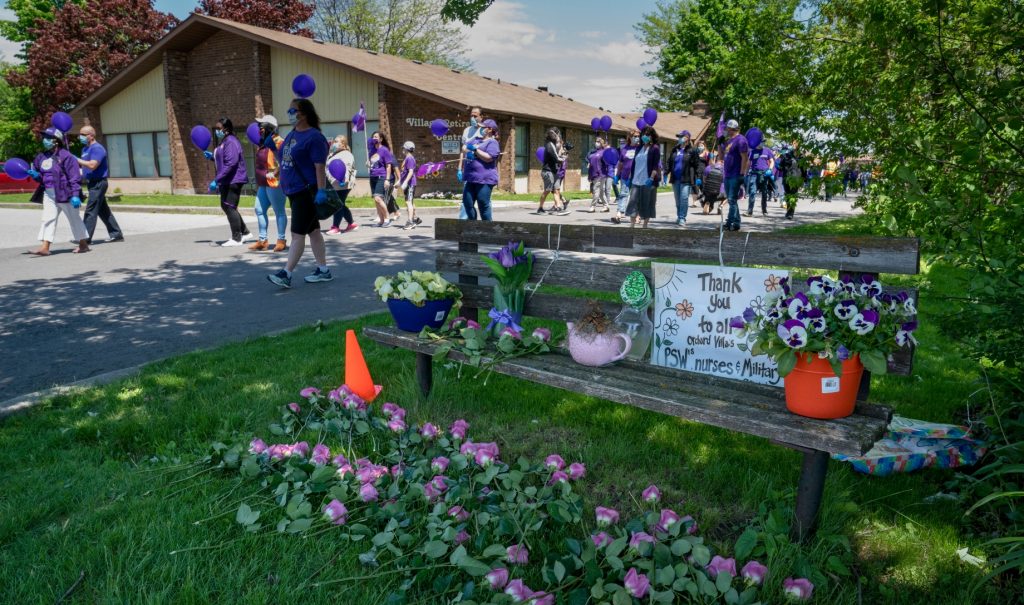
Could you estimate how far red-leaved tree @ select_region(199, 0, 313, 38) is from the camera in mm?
39125

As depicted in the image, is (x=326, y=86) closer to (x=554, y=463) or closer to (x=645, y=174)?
(x=645, y=174)

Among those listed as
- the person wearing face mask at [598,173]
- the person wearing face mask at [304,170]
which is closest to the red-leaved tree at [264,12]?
the person wearing face mask at [598,173]

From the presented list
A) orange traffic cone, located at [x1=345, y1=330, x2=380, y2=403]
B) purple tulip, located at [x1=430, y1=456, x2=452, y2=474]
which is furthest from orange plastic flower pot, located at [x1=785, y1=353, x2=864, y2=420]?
orange traffic cone, located at [x1=345, y1=330, x2=380, y2=403]

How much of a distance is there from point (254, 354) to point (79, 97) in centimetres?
4124

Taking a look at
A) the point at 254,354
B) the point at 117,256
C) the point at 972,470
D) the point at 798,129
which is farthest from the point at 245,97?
the point at 972,470

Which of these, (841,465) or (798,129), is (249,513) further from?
(798,129)

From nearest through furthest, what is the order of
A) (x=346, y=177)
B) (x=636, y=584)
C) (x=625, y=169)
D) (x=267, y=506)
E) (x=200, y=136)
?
1. (x=636, y=584)
2. (x=267, y=506)
3. (x=346, y=177)
4. (x=200, y=136)
5. (x=625, y=169)

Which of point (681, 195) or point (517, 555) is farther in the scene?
point (681, 195)

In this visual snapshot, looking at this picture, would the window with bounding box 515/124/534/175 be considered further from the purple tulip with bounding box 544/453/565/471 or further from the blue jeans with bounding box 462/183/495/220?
the purple tulip with bounding box 544/453/565/471

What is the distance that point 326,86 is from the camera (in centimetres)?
2445

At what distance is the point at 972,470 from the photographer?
9.78ft

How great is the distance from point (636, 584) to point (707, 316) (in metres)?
1.38

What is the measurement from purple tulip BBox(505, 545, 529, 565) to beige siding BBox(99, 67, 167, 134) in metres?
30.3

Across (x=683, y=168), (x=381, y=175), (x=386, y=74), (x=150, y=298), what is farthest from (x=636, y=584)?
(x=386, y=74)
